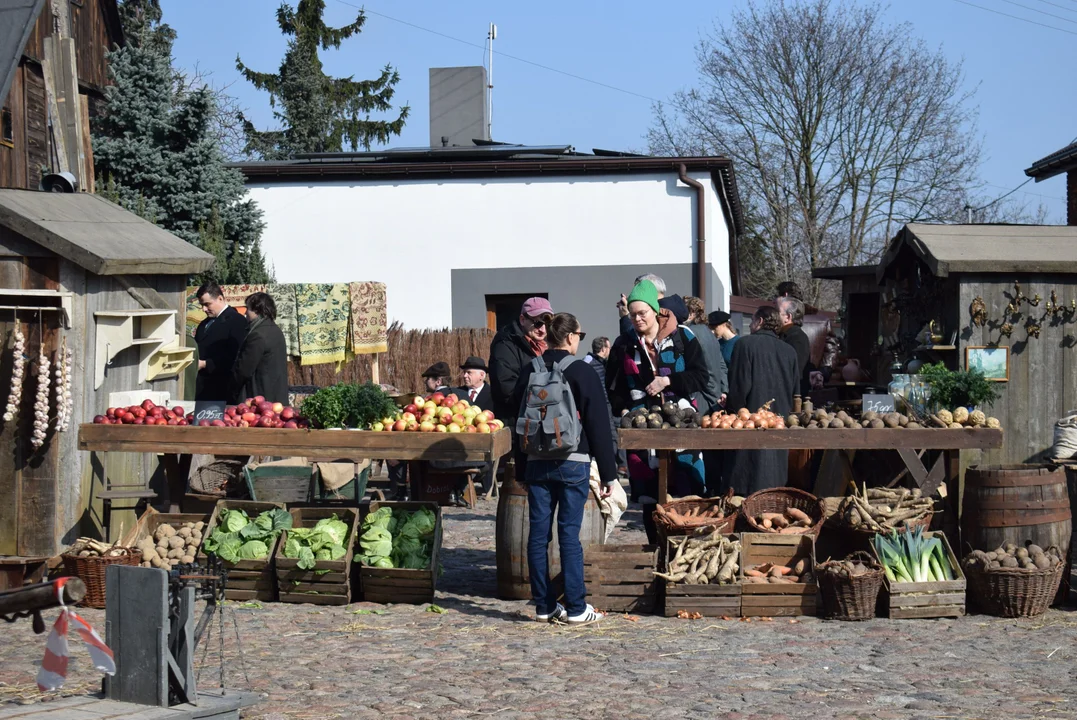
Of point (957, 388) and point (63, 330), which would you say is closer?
point (63, 330)

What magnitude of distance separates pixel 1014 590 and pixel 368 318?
1259 centimetres

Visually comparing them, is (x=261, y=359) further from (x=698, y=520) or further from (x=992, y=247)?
(x=992, y=247)

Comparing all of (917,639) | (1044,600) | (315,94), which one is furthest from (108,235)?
(315,94)

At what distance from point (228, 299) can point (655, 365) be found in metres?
10.2

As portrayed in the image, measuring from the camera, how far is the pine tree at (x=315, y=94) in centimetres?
3628

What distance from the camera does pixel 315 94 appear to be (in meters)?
36.4

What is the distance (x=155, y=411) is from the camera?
29.2 ft

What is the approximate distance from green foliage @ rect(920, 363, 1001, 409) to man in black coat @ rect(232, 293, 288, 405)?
215 inches

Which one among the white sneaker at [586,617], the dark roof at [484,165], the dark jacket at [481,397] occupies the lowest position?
the white sneaker at [586,617]

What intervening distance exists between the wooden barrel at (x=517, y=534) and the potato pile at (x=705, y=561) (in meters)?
0.55

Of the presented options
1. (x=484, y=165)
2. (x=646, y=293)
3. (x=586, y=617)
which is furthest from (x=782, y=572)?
(x=484, y=165)

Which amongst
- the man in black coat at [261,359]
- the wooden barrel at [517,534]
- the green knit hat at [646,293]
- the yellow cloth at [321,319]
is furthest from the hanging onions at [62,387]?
the yellow cloth at [321,319]

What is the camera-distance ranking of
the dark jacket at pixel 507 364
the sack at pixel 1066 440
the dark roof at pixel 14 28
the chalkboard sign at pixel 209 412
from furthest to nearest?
1. the dark roof at pixel 14 28
2. the sack at pixel 1066 440
3. the chalkboard sign at pixel 209 412
4. the dark jacket at pixel 507 364

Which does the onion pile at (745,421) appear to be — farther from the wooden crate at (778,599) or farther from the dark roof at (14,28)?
the dark roof at (14,28)
